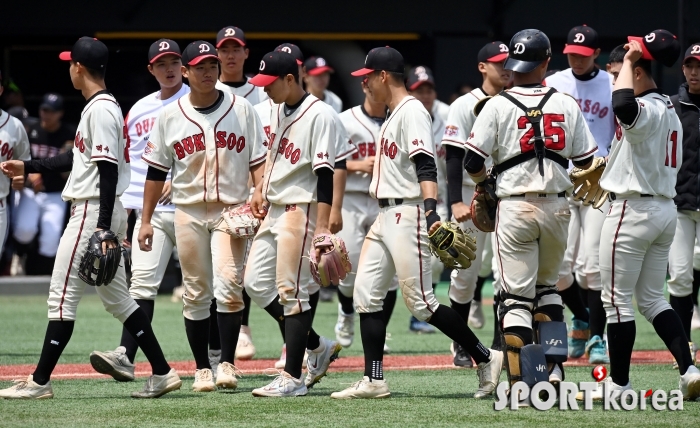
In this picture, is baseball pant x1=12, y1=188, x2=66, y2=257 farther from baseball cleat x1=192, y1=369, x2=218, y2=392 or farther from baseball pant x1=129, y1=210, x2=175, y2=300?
baseball cleat x1=192, y1=369, x2=218, y2=392

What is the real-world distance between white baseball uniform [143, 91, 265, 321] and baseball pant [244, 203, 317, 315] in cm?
19

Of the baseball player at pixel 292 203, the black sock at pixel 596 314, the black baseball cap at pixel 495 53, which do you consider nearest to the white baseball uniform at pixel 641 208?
the baseball player at pixel 292 203

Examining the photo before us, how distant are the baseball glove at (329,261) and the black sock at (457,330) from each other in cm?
64

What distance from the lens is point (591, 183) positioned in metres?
7.30

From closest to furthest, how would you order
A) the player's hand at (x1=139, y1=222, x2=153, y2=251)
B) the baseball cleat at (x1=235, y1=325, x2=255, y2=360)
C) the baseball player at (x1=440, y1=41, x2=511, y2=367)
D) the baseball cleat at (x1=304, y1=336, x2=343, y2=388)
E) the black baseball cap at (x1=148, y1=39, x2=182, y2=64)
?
A: the player's hand at (x1=139, y1=222, x2=153, y2=251), the baseball cleat at (x1=304, y1=336, x2=343, y2=388), the black baseball cap at (x1=148, y1=39, x2=182, y2=64), the baseball player at (x1=440, y1=41, x2=511, y2=367), the baseball cleat at (x1=235, y1=325, x2=255, y2=360)

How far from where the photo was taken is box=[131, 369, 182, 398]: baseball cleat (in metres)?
6.91

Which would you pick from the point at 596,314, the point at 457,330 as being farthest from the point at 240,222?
the point at 596,314

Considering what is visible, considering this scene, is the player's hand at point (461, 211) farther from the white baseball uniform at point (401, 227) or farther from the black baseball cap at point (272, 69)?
the black baseball cap at point (272, 69)

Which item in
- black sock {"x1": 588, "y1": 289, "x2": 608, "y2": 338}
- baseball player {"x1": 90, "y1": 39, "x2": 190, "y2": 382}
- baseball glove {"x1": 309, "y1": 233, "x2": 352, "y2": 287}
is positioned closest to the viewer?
baseball glove {"x1": 309, "y1": 233, "x2": 352, "y2": 287}

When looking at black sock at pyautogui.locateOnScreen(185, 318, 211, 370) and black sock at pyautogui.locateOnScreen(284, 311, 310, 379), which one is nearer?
black sock at pyautogui.locateOnScreen(284, 311, 310, 379)

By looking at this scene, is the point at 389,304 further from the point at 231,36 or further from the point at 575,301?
the point at 231,36

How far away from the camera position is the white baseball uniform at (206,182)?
23.7 feet

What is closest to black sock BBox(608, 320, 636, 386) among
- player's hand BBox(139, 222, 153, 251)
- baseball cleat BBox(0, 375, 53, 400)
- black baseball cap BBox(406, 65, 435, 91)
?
player's hand BBox(139, 222, 153, 251)

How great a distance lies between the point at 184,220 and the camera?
7.28 metres
